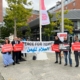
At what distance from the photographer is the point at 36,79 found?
8281 millimetres

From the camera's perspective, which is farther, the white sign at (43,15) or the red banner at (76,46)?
the white sign at (43,15)

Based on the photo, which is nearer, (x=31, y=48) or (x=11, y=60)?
(x=11, y=60)

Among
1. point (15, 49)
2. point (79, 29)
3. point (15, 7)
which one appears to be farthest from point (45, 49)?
point (79, 29)

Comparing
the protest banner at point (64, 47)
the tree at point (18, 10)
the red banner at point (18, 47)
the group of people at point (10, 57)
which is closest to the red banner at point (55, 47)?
the protest banner at point (64, 47)

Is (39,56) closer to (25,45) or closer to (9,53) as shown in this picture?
(25,45)

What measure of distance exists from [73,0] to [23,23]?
49961 millimetres

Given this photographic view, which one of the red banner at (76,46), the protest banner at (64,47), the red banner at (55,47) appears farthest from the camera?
the red banner at (55,47)

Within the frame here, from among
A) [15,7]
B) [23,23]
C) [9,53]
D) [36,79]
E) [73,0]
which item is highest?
[73,0]

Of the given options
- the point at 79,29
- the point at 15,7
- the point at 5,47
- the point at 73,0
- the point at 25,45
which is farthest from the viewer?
the point at 73,0

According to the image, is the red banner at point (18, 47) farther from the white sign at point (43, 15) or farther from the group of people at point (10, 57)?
the white sign at point (43, 15)

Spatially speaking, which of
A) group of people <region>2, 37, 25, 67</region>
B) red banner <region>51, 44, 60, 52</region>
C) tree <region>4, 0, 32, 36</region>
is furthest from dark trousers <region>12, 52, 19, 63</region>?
tree <region>4, 0, 32, 36</region>

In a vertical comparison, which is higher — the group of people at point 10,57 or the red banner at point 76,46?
the red banner at point 76,46

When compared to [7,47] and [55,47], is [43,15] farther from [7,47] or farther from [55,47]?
[7,47]

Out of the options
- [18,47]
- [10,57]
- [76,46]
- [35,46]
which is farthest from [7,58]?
[76,46]
